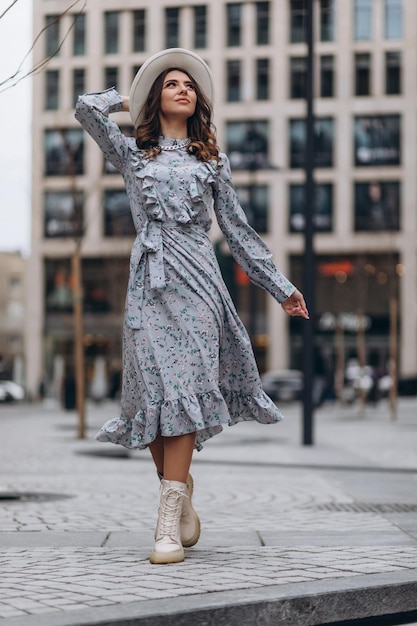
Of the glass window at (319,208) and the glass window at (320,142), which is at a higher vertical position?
the glass window at (320,142)

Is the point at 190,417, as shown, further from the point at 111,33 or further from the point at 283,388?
the point at 111,33

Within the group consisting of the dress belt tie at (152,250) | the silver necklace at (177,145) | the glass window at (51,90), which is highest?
the glass window at (51,90)

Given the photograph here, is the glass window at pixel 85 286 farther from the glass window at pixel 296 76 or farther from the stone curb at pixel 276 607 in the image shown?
the stone curb at pixel 276 607

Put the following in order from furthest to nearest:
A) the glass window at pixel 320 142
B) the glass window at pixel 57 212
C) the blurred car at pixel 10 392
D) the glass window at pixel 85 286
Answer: the glass window at pixel 85 286
the glass window at pixel 320 142
the glass window at pixel 57 212
the blurred car at pixel 10 392

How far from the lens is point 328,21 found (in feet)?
183

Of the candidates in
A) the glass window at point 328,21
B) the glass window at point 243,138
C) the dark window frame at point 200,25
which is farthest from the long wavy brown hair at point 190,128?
the dark window frame at point 200,25

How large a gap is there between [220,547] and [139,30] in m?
54.0

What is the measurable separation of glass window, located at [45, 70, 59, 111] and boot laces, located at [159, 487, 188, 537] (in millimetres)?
54099

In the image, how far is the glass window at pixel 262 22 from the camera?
56.1 meters

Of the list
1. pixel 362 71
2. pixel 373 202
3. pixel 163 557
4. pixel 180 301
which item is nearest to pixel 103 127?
pixel 180 301

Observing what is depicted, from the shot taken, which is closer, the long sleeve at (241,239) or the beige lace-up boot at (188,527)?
the beige lace-up boot at (188,527)

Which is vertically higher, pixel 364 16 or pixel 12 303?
pixel 364 16

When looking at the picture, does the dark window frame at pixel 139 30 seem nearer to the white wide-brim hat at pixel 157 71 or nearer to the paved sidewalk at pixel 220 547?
the paved sidewalk at pixel 220 547

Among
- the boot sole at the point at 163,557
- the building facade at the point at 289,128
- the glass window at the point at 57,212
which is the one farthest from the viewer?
the glass window at the point at 57,212
